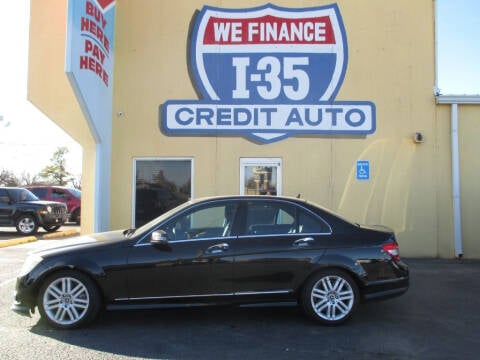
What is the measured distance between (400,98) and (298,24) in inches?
107

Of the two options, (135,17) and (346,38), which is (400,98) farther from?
(135,17)

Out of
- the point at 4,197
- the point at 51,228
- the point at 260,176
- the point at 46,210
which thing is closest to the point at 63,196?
the point at 51,228

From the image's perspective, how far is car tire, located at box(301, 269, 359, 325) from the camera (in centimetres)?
534

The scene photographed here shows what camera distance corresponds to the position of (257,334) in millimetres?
5066

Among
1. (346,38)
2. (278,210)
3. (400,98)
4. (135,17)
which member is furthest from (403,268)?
(135,17)

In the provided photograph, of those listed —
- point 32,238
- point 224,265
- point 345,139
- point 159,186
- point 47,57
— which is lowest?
point 32,238

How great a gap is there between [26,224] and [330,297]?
13.1 m

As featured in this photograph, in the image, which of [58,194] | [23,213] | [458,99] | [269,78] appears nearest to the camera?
[458,99]

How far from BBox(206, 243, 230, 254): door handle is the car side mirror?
0.45m

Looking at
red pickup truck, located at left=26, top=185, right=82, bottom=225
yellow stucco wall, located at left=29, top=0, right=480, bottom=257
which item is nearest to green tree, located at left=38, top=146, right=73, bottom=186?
red pickup truck, located at left=26, top=185, right=82, bottom=225

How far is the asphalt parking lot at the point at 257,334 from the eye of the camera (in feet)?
14.8

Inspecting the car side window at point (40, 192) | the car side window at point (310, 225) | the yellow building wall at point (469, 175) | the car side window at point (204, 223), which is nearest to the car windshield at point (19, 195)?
the car side window at point (40, 192)

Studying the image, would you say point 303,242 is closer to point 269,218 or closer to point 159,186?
point 269,218

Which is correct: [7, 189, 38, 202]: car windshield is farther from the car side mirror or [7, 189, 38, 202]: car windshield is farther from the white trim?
the white trim
